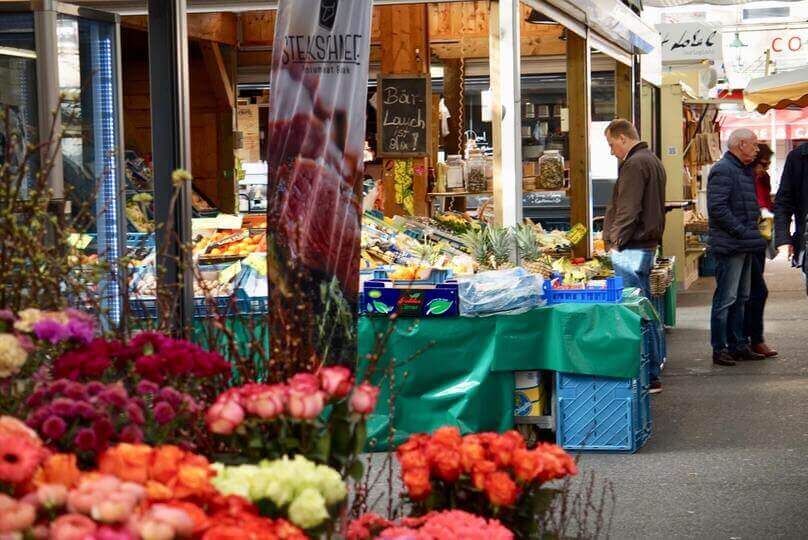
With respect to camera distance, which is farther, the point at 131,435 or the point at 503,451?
the point at 503,451

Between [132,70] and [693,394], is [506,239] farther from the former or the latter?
[132,70]

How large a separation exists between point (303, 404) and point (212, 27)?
11.0 m

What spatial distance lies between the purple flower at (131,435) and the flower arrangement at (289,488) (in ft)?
0.55

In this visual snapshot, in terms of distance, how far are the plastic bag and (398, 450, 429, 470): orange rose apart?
4277 mm

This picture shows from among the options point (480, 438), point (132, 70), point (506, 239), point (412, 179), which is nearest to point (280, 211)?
point (480, 438)

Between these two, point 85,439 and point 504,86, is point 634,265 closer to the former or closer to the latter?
point 504,86

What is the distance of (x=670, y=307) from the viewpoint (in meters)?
13.3

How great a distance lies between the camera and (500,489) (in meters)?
3.10

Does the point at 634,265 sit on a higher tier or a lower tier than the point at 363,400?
lower

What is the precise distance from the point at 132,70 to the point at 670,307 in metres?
6.14

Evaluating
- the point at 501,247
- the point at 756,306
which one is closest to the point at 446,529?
the point at 501,247

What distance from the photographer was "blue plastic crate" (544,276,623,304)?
7652mm

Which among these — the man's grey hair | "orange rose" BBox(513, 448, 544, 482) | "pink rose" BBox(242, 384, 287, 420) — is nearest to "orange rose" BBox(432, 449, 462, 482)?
"orange rose" BBox(513, 448, 544, 482)

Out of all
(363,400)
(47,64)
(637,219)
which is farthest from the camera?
(637,219)
